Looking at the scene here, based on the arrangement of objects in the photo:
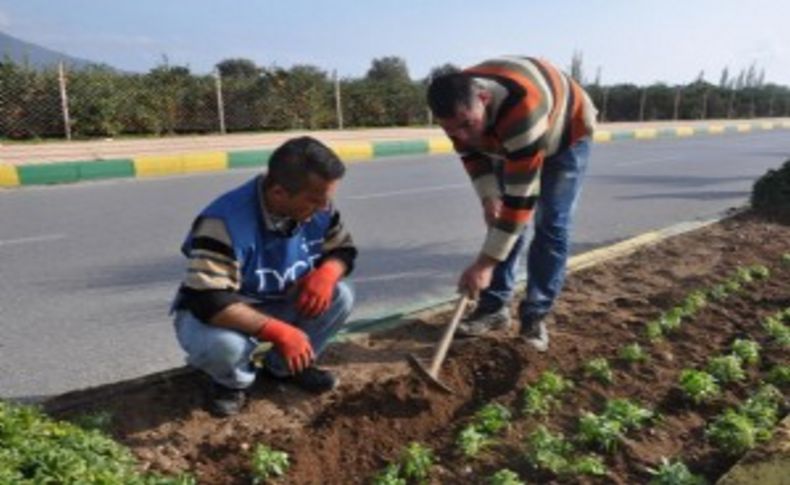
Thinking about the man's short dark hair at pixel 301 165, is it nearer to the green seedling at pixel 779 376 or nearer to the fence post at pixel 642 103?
the green seedling at pixel 779 376

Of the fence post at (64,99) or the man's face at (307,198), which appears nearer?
the man's face at (307,198)

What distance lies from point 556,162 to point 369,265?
8.28 feet

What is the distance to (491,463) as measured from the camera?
120 inches

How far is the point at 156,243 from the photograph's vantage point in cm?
711

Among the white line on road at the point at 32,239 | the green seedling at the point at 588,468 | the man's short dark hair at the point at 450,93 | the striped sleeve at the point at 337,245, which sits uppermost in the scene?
the man's short dark hair at the point at 450,93

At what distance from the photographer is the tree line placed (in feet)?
53.5

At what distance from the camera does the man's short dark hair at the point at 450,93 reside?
10.9 ft

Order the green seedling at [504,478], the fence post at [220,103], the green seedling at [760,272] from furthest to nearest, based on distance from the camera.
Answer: the fence post at [220,103] < the green seedling at [760,272] < the green seedling at [504,478]

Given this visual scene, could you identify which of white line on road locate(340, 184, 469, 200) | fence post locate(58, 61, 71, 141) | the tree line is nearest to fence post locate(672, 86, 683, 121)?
the tree line

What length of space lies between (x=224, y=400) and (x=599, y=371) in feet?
5.50

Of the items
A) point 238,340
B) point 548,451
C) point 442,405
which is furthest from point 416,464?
point 238,340

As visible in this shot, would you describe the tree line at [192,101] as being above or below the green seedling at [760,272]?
above

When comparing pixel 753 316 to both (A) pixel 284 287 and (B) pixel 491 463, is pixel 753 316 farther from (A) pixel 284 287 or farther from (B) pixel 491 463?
(A) pixel 284 287

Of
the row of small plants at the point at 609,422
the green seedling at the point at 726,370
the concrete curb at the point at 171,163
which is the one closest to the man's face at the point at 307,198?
the row of small plants at the point at 609,422
